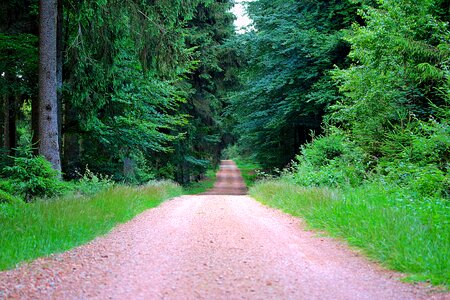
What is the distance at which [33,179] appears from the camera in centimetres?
934

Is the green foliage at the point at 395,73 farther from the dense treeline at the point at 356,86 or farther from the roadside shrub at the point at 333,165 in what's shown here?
the roadside shrub at the point at 333,165

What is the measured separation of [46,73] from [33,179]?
319 centimetres

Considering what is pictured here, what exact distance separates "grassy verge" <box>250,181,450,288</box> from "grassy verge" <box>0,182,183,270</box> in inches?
176

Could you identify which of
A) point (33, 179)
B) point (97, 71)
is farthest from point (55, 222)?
point (97, 71)

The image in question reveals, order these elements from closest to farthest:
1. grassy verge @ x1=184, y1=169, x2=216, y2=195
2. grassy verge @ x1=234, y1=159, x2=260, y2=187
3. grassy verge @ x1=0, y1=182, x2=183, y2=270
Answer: grassy verge @ x1=0, y1=182, x2=183, y2=270
grassy verge @ x1=184, y1=169, x2=216, y2=195
grassy verge @ x1=234, y1=159, x2=260, y2=187

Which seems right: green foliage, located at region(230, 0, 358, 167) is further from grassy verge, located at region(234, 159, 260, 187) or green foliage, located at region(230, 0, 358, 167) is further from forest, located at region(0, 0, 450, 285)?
grassy verge, located at region(234, 159, 260, 187)

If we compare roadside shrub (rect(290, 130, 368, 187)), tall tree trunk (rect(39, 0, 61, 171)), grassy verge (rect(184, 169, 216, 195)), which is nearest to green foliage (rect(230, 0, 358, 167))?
roadside shrub (rect(290, 130, 368, 187))

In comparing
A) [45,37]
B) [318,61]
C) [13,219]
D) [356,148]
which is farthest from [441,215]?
[318,61]

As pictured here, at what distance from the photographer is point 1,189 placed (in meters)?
9.59

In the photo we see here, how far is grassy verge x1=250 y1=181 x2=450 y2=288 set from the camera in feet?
14.5

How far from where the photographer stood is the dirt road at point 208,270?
3883 millimetres

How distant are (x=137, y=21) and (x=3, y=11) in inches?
227

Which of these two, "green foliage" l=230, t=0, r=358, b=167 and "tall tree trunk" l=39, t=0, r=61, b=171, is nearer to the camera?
"tall tree trunk" l=39, t=0, r=61, b=171

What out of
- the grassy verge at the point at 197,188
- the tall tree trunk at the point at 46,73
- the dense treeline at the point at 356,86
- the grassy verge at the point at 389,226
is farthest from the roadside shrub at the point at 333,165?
the grassy verge at the point at 197,188
